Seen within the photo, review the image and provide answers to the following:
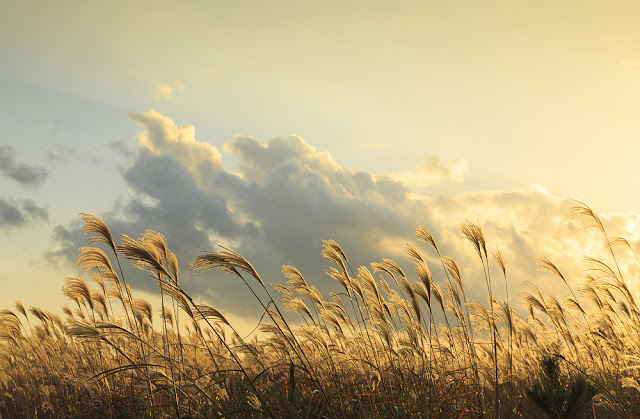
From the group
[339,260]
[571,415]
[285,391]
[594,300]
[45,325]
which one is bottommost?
[571,415]

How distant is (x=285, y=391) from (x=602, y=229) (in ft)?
14.5

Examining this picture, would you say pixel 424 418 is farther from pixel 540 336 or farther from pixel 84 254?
pixel 540 336

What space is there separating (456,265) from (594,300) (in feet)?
11.4

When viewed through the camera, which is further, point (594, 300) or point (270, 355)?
point (594, 300)

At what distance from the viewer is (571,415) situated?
293 centimetres

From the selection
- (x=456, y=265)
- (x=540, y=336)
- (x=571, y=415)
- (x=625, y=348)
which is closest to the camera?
(x=571, y=415)

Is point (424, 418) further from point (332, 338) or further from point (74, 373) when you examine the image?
point (74, 373)

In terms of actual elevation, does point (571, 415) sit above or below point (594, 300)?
below

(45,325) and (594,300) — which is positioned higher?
(45,325)

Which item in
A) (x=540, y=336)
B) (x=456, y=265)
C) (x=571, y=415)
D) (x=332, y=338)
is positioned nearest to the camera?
(x=571, y=415)

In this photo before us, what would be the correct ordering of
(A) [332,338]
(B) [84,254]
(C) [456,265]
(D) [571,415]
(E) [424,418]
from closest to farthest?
(D) [571,415], (E) [424,418], (B) [84,254], (C) [456,265], (A) [332,338]

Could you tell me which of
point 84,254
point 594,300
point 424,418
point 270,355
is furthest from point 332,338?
point 594,300

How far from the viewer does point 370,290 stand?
171 inches

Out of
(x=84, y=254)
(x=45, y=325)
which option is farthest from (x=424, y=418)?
(x=45, y=325)
